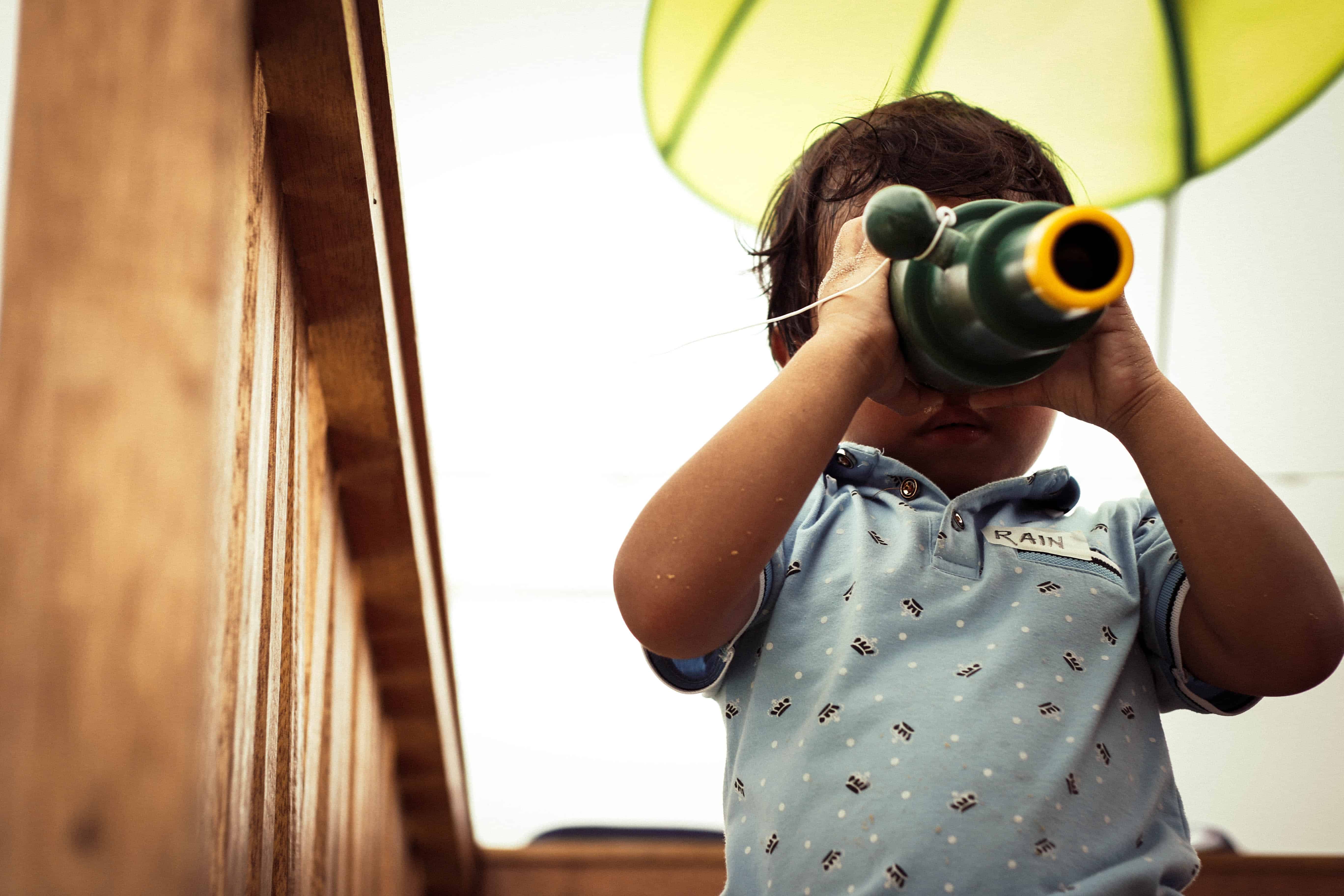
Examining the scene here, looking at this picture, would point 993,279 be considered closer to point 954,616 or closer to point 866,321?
point 866,321

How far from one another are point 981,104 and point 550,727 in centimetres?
92

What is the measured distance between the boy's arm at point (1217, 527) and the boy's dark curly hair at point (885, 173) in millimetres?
174

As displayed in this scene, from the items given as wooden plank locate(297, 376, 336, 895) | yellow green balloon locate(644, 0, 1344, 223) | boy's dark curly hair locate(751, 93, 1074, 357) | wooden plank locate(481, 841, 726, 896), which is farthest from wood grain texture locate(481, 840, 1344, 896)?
yellow green balloon locate(644, 0, 1344, 223)

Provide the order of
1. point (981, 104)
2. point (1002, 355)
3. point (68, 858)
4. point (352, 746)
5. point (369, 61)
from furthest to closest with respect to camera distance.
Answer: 1. point (981, 104)
2. point (352, 746)
3. point (369, 61)
4. point (1002, 355)
5. point (68, 858)

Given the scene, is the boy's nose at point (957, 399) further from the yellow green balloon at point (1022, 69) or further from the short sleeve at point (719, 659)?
the yellow green balloon at point (1022, 69)

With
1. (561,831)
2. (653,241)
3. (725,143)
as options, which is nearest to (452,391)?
(653,241)

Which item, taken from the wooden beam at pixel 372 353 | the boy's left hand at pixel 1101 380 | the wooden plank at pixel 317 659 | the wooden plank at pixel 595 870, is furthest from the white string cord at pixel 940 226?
the wooden plank at pixel 595 870

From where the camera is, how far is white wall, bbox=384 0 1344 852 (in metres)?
1.17

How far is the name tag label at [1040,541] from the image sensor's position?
696 millimetres

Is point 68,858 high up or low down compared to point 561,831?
up

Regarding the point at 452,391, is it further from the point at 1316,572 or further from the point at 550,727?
the point at 1316,572

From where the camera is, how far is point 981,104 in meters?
1.16

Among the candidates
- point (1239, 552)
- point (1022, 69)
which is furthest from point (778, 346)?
point (1022, 69)

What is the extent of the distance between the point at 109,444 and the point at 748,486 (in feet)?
1.07
